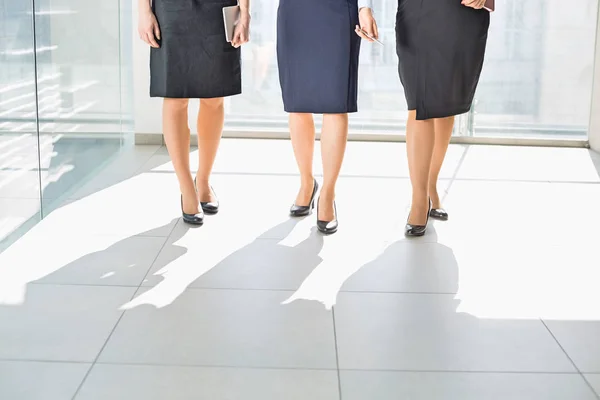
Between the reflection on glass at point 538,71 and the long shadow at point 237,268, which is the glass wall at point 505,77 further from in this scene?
the long shadow at point 237,268

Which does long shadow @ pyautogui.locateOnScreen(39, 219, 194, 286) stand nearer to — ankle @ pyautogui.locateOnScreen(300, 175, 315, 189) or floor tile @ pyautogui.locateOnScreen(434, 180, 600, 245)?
ankle @ pyautogui.locateOnScreen(300, 175, 315, 189)

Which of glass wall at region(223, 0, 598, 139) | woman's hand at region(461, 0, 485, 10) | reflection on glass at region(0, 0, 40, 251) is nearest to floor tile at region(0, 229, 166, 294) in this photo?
reflection on glass at region(0, 0, 40, 251)

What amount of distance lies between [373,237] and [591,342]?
119 centimetres

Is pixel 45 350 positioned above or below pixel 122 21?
below

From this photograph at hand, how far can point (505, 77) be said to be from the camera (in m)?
5.79

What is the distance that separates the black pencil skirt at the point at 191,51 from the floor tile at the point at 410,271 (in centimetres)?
101

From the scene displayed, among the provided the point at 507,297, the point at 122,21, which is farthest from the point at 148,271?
the point at 122,21

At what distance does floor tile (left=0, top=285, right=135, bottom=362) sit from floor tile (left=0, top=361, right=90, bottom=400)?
45mm

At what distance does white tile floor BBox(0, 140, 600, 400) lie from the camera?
2.16m

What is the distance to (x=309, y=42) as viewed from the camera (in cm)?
346

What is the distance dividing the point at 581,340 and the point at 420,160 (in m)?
1.24

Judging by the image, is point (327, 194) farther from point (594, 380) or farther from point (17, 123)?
point (594, 380)

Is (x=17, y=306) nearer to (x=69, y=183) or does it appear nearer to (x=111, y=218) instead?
(x=111, y=218)

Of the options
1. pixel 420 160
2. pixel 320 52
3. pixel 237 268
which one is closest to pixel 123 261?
pixel 237 268
